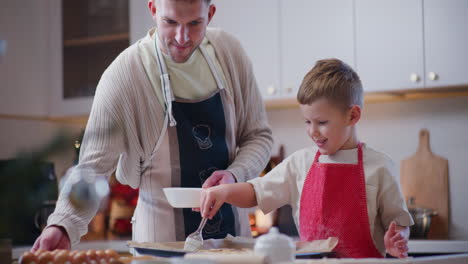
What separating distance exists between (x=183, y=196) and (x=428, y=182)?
5.94 ft

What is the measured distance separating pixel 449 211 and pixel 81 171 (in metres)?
1.89

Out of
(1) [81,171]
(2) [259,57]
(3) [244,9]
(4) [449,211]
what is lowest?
(4) [449,211]

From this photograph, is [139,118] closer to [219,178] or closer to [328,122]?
[219,178]

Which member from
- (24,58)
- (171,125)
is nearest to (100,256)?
(171,125)

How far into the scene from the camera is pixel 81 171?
5.16ft

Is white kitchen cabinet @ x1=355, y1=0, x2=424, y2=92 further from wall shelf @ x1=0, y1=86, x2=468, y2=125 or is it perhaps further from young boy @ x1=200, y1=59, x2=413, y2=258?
young boy @ x1=200, y1=59, x2=413, y2=258

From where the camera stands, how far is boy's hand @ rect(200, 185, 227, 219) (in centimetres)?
142

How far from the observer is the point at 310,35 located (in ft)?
9.61

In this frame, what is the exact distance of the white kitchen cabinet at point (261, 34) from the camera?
3.01m

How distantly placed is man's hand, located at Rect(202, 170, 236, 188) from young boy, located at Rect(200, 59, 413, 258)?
57mm

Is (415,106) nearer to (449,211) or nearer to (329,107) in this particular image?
(449,211)

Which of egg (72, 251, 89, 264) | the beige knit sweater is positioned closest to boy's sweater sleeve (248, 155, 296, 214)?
the beige knit sweater

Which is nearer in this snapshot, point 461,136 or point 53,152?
point 53,152

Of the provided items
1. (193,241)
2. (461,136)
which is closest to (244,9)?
(461,136)
